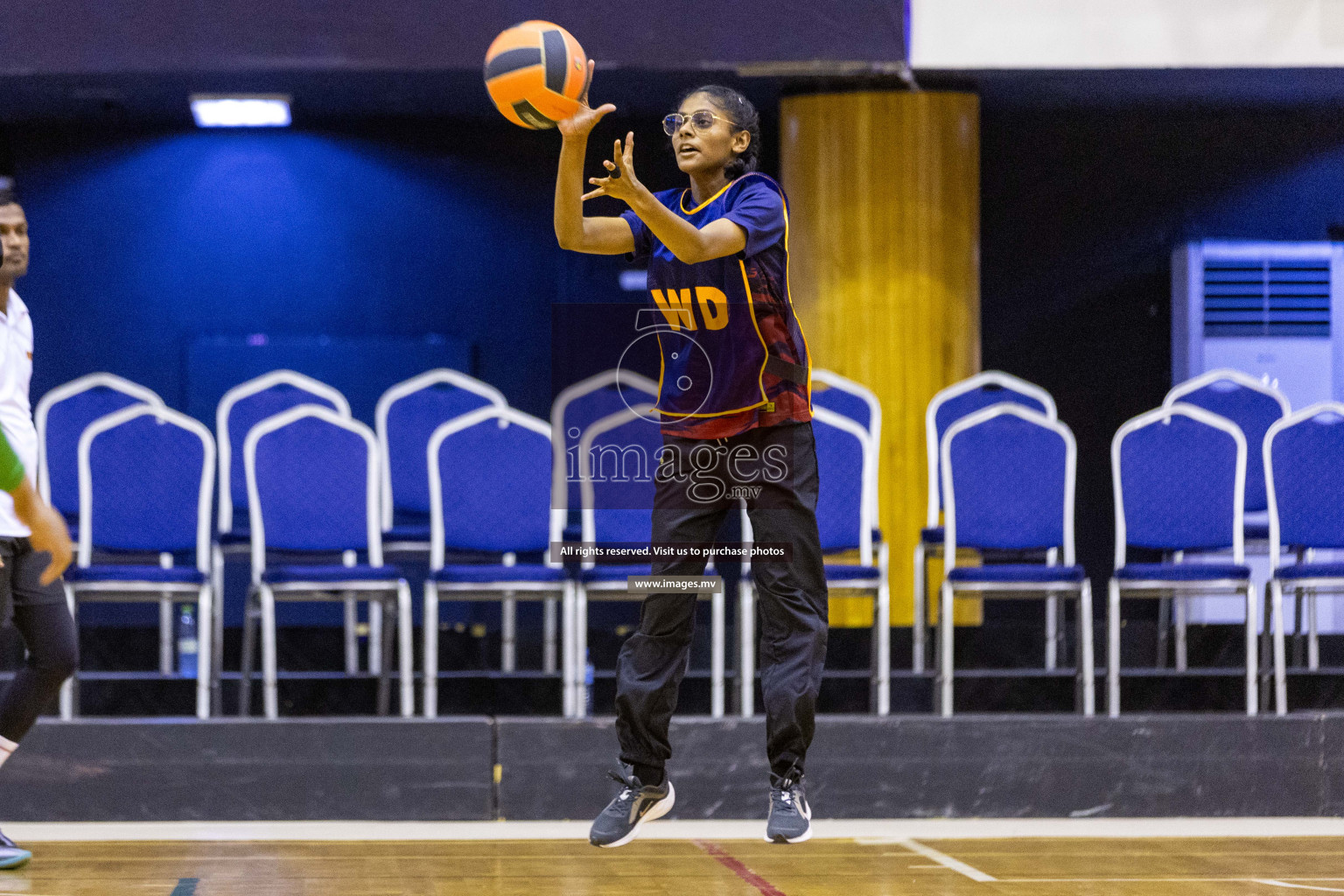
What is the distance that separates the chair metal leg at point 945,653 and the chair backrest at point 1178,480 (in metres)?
0.62

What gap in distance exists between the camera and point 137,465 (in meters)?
4.75

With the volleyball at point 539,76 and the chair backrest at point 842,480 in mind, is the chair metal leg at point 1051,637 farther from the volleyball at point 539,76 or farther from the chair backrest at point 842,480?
the volleyball at point 539,76

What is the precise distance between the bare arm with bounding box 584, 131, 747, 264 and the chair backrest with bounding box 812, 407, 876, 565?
1.94 meters

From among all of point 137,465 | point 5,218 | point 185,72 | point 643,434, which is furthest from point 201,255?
point 643,434

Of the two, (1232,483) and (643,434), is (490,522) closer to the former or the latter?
(643,434)

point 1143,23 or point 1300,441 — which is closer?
point 1300,441

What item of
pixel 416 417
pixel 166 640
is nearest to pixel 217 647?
pixel 166 640

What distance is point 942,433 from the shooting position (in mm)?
5703

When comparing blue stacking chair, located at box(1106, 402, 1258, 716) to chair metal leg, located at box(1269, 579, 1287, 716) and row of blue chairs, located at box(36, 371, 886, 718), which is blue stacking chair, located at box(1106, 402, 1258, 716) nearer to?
chair metal leg, located at box(1269, 579, 1287, 716)

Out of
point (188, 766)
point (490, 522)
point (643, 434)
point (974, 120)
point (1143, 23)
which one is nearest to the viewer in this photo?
point (643, 434)

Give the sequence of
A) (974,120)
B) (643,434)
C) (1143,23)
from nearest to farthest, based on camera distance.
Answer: (643,434) → (1143,23) → (974,120)

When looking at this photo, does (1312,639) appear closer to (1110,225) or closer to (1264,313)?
(1264,313)

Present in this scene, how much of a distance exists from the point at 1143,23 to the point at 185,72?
12.2ft

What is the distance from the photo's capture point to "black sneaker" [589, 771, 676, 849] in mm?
3016
